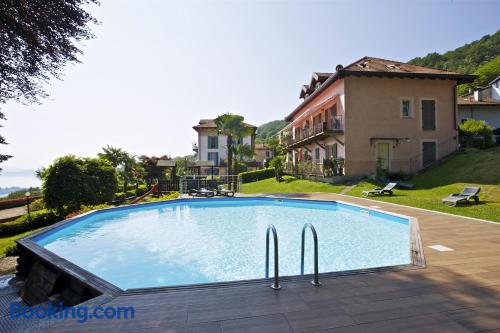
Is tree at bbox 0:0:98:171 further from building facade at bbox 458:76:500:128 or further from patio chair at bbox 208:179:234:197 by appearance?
building facade at bbox 458:76:500:128

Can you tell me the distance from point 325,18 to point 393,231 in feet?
36.5

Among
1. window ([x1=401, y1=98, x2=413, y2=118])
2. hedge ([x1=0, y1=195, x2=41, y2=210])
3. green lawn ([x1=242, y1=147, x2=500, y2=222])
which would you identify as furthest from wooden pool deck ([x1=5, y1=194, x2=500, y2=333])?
hedge ([x1=0, y1=195, x2=41, y2=210])

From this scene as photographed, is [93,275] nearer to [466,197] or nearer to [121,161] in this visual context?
[466,197]

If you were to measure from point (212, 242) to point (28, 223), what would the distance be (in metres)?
9.84

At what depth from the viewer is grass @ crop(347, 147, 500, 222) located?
9766 millimetres

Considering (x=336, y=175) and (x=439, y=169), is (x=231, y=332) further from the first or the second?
(x=439, y=169)

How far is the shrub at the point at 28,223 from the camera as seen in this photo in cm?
1147

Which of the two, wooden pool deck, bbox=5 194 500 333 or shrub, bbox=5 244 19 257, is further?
shrub, bbox=5 244 19 257

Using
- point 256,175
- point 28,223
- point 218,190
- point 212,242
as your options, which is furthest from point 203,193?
point 256,175

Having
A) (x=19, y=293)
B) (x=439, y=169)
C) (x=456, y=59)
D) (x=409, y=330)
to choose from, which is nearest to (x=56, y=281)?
(x=19, y=293)

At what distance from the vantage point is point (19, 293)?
5.39m

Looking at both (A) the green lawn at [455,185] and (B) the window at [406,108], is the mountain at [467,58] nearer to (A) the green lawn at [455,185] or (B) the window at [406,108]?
(B) the window at [406,108]

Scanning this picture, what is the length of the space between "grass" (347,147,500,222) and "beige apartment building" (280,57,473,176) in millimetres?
1928

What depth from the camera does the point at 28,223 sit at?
11984mm
